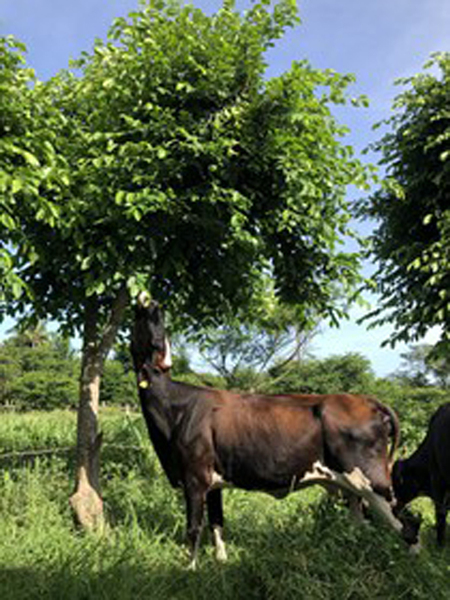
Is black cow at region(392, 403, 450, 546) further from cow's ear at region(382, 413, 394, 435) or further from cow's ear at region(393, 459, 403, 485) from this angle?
cow's ear at region(382, 413, 394, 435)

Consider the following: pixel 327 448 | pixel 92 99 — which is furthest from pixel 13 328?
pixel 327 448

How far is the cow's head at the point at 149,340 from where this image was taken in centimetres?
525

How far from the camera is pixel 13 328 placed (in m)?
7.54

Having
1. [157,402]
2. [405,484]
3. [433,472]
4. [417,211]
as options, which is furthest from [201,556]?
[417,211]

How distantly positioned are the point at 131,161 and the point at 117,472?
16.2 ft

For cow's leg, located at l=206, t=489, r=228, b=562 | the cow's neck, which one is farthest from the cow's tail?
the cow's neck

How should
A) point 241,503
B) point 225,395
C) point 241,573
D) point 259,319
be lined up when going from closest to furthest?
point 241,573
point 225,395
point 241,503
point 259,319

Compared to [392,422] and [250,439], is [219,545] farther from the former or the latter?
[392,422]

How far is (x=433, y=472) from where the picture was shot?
19.5 ft

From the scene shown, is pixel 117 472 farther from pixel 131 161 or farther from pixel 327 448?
pixel 131 161

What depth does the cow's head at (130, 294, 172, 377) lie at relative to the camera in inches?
207

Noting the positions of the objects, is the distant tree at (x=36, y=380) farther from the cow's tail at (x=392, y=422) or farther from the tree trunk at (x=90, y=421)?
the cow's tail at (x=392, y=422)

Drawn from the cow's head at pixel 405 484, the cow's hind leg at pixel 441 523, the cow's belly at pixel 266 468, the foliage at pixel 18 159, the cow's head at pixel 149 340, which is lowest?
the cow's hind leg at pixel 441 523

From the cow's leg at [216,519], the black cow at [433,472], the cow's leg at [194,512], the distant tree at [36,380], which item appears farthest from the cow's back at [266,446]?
the distant tree at [36,380]
